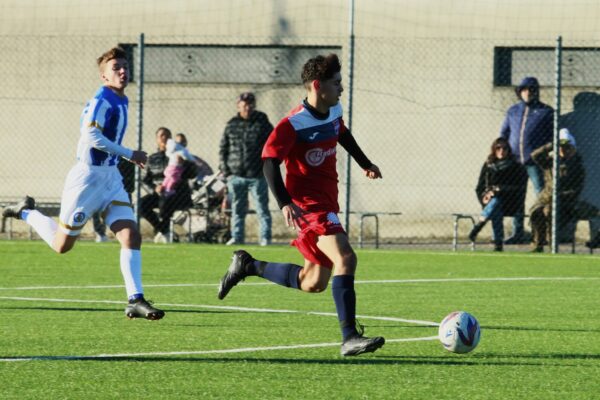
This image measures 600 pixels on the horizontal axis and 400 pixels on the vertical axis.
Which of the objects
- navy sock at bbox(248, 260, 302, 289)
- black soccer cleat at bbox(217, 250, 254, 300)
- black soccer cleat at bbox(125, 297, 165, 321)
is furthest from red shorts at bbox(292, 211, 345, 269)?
black soccer cleat at bbox(217, 250, 254, 300)

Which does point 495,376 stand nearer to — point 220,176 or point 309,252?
point 309,252

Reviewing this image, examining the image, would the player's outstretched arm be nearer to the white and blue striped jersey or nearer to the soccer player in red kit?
the white and blue striped jersey

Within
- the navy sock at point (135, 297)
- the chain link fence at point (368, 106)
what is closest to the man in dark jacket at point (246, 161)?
the chain link fence at point (368, 106)

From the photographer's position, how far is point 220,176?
2103 centimetres

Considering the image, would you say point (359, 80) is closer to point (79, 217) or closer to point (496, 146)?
point (496, 146)

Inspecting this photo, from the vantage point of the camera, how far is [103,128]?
34.4 feet

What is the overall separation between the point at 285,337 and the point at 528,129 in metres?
11.4

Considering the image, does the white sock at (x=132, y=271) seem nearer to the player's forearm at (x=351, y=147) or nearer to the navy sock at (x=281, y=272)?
the navy sock at (x=281, y=272)

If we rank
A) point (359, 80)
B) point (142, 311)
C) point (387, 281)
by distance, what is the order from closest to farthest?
point (142, 311)
point (387, 281)
point (359, 80)

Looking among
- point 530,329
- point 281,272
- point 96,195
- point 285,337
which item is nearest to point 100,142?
point 96,195

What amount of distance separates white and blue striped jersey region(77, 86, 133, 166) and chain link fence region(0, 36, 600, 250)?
10733mm

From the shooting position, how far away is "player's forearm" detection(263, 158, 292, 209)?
27.7 ft

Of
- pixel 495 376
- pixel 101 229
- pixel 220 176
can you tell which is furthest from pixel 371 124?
pixel 495 376

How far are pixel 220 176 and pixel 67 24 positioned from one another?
439 cm
